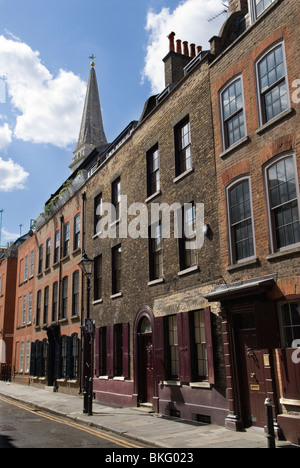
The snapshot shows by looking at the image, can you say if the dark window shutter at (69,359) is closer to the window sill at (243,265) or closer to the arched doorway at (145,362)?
the arched doorway at (145,362)

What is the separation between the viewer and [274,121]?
10898 mm

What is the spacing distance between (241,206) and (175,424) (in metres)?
6.33

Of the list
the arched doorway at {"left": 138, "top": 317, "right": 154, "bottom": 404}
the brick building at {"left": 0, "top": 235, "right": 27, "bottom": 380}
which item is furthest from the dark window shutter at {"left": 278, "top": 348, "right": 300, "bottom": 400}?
the brick building at {"left": 0, "top": 235, "right": 27, "bottom": 380}

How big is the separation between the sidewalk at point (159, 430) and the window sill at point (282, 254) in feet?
13.2

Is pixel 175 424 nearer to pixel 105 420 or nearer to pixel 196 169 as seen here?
pixel 105 420

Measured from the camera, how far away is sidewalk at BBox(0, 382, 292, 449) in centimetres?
950

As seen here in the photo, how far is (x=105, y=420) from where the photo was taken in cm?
1335

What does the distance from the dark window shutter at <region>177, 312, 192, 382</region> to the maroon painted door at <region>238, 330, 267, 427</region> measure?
222 cm

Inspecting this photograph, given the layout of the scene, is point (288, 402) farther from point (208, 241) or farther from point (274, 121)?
point (274, 121)

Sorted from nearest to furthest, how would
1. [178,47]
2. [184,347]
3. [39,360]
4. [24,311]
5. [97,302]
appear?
1. [184,347]
2. [178,47]
3. [97,302]
4. [39,360]
5. [24,311]

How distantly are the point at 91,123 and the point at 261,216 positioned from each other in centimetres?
6995

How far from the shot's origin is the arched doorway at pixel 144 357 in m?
15.8

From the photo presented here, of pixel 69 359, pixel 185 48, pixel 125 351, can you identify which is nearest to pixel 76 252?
pixel 69 359
